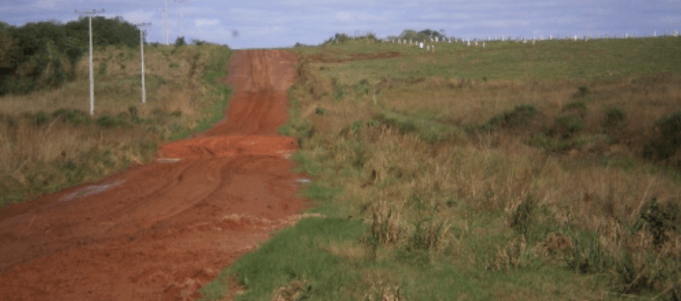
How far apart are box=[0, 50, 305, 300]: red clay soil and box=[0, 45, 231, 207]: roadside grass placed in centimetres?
74

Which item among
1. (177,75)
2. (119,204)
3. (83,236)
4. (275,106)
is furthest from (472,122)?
(177,75)

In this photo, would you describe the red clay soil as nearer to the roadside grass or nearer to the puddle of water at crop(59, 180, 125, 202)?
the puddle of water at crop(59, 180, 125, 202)

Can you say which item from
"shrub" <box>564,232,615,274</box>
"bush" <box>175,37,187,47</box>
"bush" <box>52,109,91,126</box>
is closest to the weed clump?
"bush" <box>52,109,91,126</box>

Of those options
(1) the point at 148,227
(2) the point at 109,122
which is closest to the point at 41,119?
(2) the point at 109,122

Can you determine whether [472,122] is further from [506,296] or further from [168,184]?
[506,296]

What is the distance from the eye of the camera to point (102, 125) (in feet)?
63.9

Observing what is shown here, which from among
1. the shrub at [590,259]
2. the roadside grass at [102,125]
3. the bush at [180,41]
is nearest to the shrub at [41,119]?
the roadside grass at [102,125]

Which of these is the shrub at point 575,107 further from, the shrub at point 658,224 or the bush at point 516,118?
the shrub at point 658,224

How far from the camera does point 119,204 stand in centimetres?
1105

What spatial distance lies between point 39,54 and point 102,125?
115 feet

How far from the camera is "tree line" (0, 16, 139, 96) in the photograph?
1850 inches

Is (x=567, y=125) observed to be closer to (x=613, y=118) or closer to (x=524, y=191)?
Result: (x=613, y=118)

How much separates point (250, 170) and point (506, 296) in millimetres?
10060

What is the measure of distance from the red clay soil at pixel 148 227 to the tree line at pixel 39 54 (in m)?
34.6
